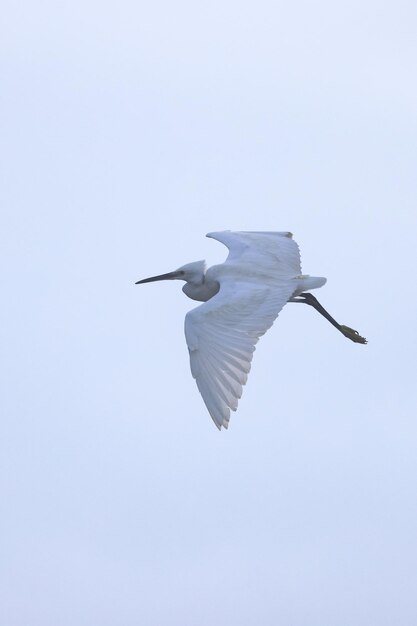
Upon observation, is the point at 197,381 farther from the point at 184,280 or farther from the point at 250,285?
the point at 184,280

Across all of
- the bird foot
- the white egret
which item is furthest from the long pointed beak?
the bird foot

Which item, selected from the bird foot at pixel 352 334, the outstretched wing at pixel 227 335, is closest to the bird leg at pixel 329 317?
the bird foot at pixel 352 334

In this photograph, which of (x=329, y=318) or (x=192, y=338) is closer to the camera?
(x=192, y=338)

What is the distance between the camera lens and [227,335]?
19.9m

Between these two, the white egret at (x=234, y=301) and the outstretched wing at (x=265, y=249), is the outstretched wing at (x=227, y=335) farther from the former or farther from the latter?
the outstretched wing at (x=265, y=249)

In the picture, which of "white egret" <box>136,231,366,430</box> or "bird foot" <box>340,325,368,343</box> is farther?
"bird foot" <box>340,325,368,343</box>

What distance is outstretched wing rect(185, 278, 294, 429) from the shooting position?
19.2 metres

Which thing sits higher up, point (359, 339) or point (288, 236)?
point (288, 236)

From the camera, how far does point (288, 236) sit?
23266 mm

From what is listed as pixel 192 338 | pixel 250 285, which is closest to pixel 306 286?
pixel 250 285

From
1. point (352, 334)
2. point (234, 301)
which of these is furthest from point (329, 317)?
point (234, 301)

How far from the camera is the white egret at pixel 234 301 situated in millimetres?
19312

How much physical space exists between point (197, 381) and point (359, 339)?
19.3ft

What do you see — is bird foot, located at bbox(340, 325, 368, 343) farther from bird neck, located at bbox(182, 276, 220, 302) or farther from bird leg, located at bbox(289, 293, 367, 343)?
bird neck, located at bbox(182, 276, 220, 302)
